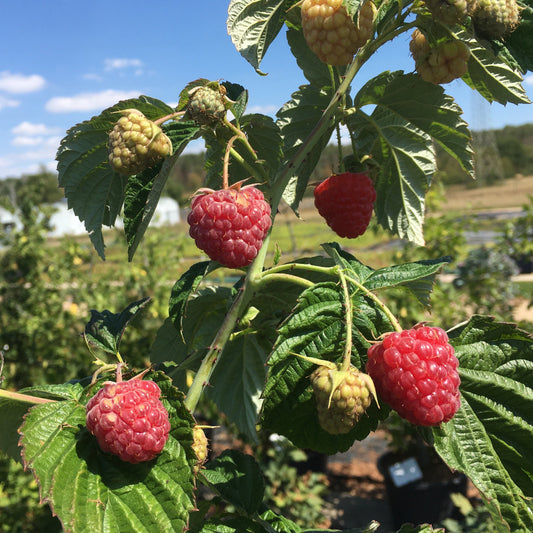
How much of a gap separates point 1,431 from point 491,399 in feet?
2.25

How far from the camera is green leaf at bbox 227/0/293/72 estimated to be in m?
0.78

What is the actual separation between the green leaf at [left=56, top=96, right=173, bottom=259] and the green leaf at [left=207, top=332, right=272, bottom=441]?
1.07 ft

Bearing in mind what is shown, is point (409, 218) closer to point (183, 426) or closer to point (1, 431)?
point (183, 426)

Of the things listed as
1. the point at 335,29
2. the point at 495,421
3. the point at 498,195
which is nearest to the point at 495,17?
the point at 335,29

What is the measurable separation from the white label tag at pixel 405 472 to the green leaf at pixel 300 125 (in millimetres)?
2768

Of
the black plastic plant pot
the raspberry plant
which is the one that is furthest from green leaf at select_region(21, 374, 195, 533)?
the black plastic plant pot

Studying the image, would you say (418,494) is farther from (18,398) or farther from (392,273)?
(18,398)

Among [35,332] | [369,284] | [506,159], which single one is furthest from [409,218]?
[506,159]

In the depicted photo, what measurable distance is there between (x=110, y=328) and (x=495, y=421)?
1.95 feet

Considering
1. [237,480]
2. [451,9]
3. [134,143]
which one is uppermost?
[451,9]

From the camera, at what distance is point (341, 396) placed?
1.94ft

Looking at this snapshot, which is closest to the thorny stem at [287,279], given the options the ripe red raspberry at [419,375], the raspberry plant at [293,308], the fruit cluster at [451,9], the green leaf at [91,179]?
the raspberry plant at [293,308]

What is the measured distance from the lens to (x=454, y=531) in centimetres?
251

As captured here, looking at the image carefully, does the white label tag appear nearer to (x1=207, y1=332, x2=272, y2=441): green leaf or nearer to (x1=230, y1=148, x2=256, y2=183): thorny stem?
(x1=207, y1=332, x2=272, y2=441): green leaf
